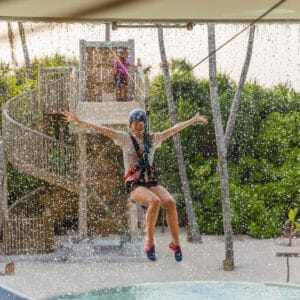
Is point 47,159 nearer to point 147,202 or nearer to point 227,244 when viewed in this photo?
point 227,244

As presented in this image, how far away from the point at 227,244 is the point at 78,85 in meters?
5.06

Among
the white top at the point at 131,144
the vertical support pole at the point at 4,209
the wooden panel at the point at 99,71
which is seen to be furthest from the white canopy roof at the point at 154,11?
the wooden panel at the point at 99,71

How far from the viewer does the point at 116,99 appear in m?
19.0

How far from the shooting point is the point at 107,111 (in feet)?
57.0

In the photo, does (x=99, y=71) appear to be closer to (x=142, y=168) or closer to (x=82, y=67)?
(x=82, y=67)

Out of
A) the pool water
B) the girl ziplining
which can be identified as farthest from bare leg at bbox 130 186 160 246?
the pool water

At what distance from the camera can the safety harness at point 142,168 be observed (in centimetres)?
661

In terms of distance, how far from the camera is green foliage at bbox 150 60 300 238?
20781 millimetres

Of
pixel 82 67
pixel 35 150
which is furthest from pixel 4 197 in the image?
pixel 82 67

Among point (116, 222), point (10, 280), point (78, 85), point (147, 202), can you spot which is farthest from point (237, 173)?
point (147, 202)

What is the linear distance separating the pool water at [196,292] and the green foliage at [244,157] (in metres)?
7.21

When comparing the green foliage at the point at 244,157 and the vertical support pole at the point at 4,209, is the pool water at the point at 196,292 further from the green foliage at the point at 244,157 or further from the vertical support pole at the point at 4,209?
the green foliage at the point at 244,157

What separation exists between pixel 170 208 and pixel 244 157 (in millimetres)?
15190

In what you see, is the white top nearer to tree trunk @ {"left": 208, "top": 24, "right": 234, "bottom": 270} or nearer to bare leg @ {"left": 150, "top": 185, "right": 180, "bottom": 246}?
bare leg @ {"left": 150, "top": 185, "right": 180, "bottom": 246}
